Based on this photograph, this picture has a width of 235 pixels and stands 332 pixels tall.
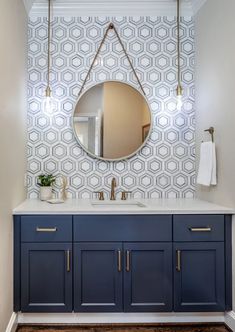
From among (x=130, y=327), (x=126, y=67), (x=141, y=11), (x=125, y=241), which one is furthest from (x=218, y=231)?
(x=141, y=11)

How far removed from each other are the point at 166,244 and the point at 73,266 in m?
0.71

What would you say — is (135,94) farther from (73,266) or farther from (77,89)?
(73,266)

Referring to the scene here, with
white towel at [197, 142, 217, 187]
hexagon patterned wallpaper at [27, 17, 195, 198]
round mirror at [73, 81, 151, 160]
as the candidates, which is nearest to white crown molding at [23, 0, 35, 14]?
hexagon patterned wallpaper at [27, 17, 195, 198]

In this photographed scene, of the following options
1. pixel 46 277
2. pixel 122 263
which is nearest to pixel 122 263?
pixel 122 263

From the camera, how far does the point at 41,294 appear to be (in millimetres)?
2307

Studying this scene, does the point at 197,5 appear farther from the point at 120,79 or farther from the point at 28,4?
the point at 28,4

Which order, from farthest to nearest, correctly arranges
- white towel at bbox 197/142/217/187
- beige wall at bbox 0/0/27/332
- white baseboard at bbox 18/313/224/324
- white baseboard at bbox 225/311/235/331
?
white towel at bbox 197/142/217/187, white baseboard at bbox 18/313/224/324, white baseboard at bbox 225/311/235/331, beige wall at bbox 0/0/27/332

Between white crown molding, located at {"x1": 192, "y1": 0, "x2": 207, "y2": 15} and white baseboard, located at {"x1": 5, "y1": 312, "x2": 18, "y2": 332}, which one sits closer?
white baseboard, located at {"x1": 5, "y1": 312, "x2": 18, "y2": 332}

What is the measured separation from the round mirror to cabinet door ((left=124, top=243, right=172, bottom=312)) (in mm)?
979

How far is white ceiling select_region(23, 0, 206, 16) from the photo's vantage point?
2.93m

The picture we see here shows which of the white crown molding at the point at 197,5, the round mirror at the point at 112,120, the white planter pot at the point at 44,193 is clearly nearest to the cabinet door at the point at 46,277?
the white planter pot at the point at 44,193

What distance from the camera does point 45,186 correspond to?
2.84 meters

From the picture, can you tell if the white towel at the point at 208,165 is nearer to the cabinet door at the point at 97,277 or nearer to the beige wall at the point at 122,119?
the beige wall at the point at 122,119

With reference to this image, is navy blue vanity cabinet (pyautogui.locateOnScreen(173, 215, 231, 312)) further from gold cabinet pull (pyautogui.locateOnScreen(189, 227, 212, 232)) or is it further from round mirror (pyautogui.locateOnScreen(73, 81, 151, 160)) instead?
round mirror (pyautogui.locateOnScreen(73, 81, 151, 160))
